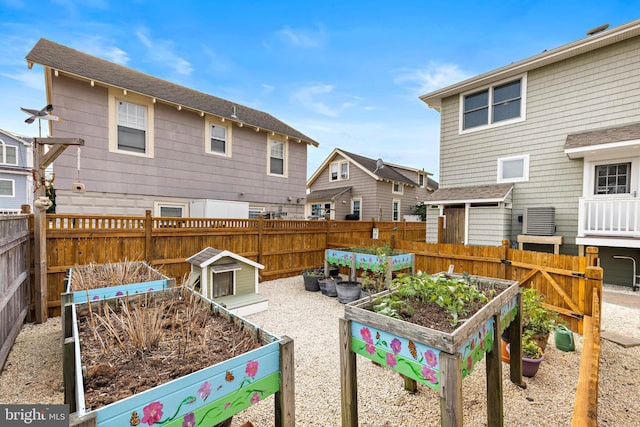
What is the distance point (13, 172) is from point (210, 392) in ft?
74.7

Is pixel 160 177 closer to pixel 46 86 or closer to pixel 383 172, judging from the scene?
pixel 46 86

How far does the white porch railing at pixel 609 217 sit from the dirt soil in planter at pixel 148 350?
9133 mm

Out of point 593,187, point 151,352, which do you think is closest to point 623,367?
point 151,352

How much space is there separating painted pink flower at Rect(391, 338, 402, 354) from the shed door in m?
8.66

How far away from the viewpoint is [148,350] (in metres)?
1.83

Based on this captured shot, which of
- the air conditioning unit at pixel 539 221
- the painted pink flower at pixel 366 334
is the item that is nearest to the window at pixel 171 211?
the painted pink flower at pixel 366 334

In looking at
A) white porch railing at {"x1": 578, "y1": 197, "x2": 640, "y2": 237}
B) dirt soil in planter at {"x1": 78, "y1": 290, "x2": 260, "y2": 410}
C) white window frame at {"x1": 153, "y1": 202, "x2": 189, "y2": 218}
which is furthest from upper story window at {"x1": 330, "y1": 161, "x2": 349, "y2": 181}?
dirt soil in planter at {"x1": 78, "y1": 290, "x2": 260, "y2": 410}

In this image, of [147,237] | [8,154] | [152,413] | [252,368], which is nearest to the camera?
[152,413]

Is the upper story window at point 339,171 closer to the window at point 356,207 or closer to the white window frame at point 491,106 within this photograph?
the window at point 356,207

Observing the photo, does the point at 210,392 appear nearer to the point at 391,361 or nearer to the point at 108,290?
the point at 391,361

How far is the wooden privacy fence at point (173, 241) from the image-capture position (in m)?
5.09

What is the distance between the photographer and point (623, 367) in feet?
11.3

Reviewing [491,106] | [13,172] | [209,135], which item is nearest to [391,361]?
[209,135]

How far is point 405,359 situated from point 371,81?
49.6 feet
